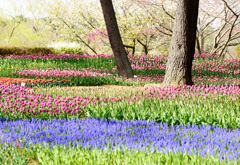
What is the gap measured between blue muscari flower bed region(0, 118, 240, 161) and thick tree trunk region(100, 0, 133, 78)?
699 centimetres

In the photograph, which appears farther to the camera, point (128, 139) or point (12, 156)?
point (128, 139)

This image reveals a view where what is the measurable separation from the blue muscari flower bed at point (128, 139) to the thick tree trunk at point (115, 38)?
22.9 feet

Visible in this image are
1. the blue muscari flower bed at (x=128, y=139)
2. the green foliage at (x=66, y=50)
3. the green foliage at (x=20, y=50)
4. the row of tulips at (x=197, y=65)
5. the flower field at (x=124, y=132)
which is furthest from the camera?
the green foliage at (x=66, y=50)

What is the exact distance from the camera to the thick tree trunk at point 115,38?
10.5 m

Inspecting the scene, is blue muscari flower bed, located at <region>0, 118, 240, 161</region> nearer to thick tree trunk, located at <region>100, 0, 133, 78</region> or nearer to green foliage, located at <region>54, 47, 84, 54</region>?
thick tree trunk, located at <region>100, 0, 133, 78</region>

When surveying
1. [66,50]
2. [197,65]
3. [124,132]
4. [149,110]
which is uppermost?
[66,50]

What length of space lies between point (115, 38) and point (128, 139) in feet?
25.9

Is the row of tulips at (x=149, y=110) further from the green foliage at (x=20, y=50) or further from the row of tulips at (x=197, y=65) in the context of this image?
the green foliage at (x=20, y=50)

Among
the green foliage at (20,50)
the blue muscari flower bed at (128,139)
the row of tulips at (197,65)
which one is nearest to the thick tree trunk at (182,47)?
the blue muscari flower bed at (128,139)

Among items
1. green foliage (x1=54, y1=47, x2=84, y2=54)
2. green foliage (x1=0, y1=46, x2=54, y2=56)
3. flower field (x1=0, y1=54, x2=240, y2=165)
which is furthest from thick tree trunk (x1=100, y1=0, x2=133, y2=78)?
green foliage (x1=54, y1=47, x2=84, y2=54)

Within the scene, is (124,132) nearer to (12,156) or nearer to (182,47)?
(12,156)

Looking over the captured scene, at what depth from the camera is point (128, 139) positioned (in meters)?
3.32

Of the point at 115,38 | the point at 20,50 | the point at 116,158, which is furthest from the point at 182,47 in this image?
the point at 20,50

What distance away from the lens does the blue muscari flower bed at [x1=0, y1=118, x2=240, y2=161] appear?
298 centimetres
